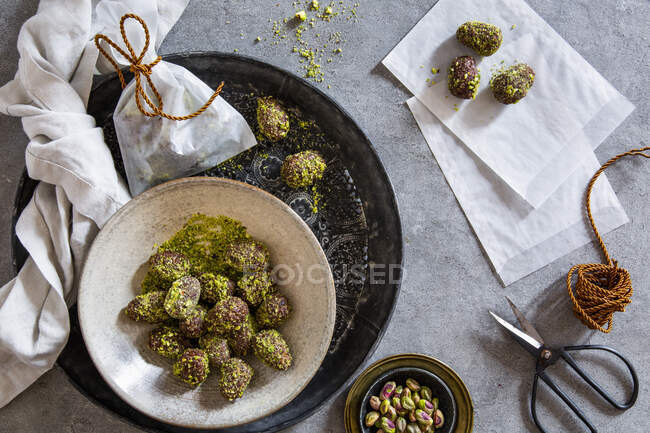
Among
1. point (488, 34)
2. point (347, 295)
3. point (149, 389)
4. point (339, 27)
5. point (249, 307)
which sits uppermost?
point (488, 34)

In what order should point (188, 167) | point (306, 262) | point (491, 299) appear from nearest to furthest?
point (306, 262), point (188, 167), point (491, 299)

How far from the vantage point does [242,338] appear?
43.6 inches

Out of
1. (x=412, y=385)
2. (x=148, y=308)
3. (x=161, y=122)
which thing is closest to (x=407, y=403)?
(x=412, y=385)

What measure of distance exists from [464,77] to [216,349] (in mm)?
945

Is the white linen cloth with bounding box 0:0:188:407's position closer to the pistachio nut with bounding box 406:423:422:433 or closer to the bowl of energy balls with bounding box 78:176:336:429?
the bowl of energy balls with bounding box 78:176:336:429

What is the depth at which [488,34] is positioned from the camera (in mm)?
1236

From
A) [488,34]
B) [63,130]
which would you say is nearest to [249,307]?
[63,130]

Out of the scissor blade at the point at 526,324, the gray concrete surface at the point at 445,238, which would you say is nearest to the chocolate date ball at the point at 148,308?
the gray concrete surface at the point at 445,238

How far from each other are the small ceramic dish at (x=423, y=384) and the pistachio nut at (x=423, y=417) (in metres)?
→ 0.05

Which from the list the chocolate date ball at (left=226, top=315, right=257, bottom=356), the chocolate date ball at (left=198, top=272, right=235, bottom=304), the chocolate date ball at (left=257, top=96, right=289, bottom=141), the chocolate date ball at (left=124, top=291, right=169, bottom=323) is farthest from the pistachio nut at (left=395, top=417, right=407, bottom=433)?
the chocolate date ball at (left=257, top=96, right=289, bottom=141)

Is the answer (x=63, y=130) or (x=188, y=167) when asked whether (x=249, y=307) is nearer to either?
(x=188, y=167)

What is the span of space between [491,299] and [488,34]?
2.39 ft

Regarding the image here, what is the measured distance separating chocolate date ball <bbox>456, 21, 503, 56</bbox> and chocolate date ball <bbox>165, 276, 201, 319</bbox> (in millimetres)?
967

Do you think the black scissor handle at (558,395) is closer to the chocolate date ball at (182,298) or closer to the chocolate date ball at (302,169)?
the chocolate date ball at (302,169)
